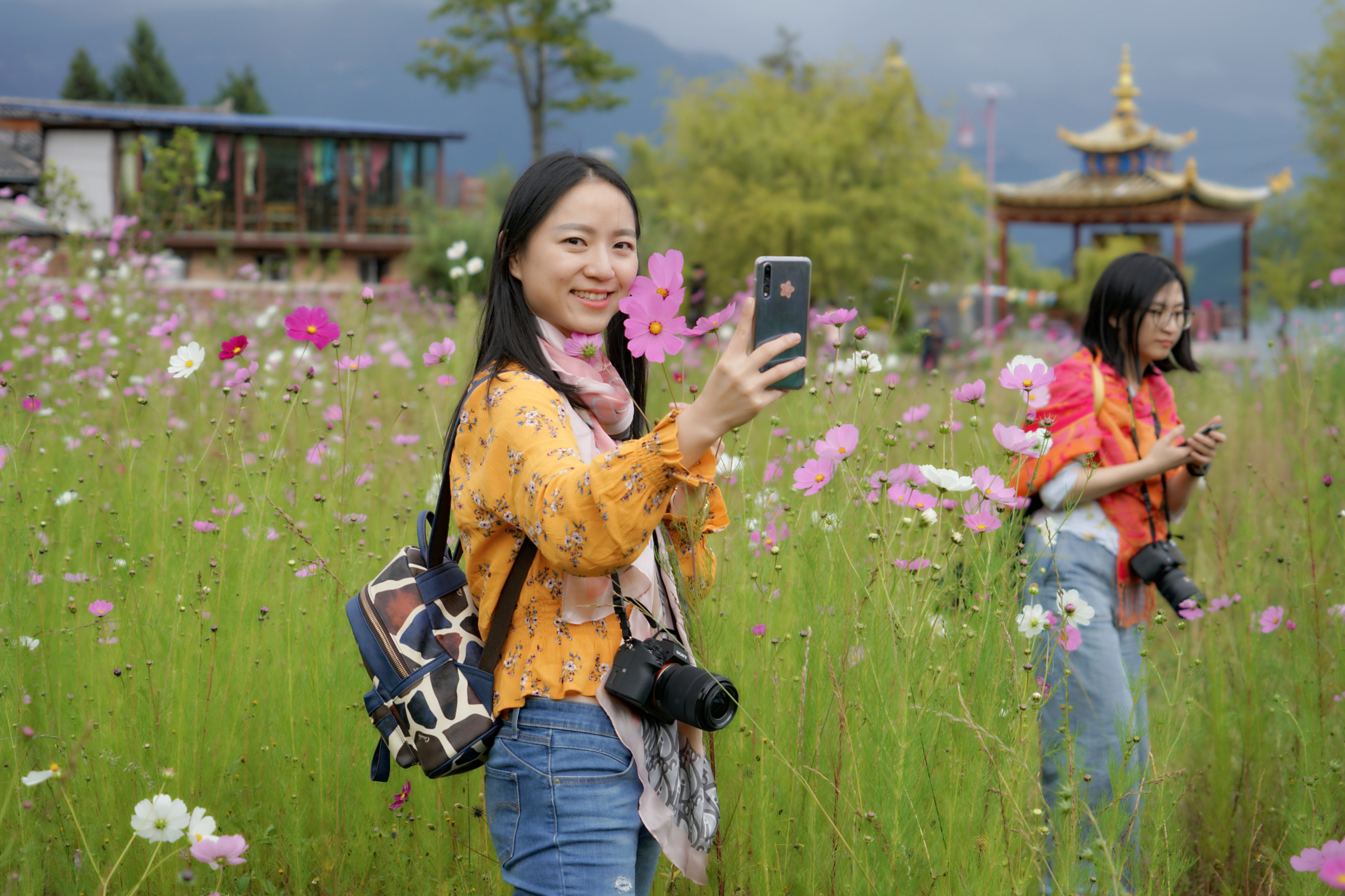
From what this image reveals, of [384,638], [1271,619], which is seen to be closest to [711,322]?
[384,638]

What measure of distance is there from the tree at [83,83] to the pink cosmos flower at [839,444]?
5533 centimetres

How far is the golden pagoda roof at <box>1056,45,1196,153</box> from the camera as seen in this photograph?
2903 centimetres

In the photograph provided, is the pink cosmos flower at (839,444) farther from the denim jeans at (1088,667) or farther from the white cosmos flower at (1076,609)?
the denim jeans at (1088,667)

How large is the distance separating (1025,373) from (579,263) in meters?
0.76

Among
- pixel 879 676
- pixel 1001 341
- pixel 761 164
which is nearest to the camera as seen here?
pixel 879 676

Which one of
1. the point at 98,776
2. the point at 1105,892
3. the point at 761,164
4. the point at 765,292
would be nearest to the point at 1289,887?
the point at 1105,892

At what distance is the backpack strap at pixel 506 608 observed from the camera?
43.1 inches

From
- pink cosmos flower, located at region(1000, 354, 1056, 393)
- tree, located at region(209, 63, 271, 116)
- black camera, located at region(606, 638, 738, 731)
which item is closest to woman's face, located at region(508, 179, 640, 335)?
black camera, located at region(606, 638, 738, 731)

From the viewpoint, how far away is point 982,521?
141 centimetres

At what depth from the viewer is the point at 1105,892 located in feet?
4.31

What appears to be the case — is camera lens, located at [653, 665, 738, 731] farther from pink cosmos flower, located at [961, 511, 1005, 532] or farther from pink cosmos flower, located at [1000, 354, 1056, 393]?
pink cosmos flower, located at [1000, 354, 1056, 393]

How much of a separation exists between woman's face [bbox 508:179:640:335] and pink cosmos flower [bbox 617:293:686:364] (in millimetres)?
130

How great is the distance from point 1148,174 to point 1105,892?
30.0 m

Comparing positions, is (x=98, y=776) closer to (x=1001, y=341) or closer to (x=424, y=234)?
(x=1001, y=341)
